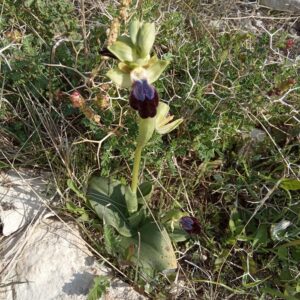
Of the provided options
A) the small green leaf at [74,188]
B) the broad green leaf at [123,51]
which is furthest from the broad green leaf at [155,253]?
the broad green leaf at [123,51]

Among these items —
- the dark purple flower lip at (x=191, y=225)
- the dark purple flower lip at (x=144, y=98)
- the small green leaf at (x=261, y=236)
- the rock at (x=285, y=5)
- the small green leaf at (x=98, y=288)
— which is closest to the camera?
the dark purple flower lip at (x=144, y=98)

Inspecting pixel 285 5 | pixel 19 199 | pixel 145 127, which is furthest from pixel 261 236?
pixel 285 5

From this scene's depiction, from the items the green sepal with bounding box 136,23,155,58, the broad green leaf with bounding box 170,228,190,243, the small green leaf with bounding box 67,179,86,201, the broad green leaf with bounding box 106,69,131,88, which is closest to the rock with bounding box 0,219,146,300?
the small green leaf with bounding box 67,179,86,201

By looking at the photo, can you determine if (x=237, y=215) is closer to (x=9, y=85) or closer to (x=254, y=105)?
(x=254, y=105)

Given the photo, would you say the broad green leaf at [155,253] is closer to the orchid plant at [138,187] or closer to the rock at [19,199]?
the orchid plant at [138,187]

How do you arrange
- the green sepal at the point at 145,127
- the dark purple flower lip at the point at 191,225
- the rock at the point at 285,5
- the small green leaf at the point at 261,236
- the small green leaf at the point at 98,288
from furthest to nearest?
the rock at the point at 285,5 < the small green leaf at the point at 261,236 < the dark purple flower lip at the point at 191,225 < the small green leaf at the point at 98,288 < the green sepal at the point at 145,127

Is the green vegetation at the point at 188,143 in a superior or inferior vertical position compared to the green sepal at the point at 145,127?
inferior

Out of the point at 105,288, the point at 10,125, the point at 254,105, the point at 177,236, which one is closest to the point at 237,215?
the point at 177,236
